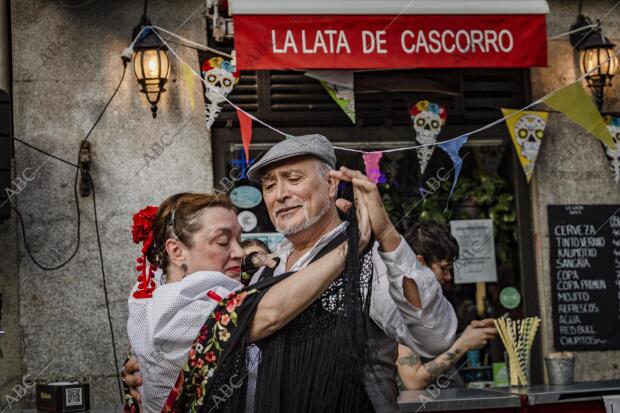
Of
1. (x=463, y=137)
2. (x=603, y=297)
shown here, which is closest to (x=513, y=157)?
(x=463, y=137)

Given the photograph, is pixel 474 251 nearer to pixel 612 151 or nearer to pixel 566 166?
pixel 566 166

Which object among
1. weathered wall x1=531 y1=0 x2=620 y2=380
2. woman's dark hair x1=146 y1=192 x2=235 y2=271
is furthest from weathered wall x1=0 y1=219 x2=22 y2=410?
weathered wall x1=531 y1=0 x2=620 y2=380

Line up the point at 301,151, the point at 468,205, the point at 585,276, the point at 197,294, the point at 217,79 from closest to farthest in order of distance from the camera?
the point at 197,294 < the point at 301,151 < the point at 217,79 < the point at 468,205 < the point at 585,276

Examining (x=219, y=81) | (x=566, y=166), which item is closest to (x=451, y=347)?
(x=219, y=81)

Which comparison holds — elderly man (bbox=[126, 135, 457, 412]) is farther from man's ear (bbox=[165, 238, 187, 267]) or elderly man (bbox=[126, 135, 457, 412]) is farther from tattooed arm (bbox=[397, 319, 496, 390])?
tattooed arm (bbox=[397, 319, 496, 390])

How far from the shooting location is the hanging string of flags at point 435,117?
6.81 m

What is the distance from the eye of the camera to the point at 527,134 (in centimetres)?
730

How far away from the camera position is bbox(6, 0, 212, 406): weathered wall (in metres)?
6.65

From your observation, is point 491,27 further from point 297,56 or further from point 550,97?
point 297,56

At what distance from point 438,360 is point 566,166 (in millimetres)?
3064

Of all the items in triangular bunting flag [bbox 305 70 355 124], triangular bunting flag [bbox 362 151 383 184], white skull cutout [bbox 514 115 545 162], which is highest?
triangular bunting flag [bbox 305 70 355 124]

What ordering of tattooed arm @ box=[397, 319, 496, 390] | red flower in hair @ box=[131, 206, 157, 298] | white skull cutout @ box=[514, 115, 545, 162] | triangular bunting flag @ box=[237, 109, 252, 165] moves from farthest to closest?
1. white skull cutout @ box=[514, 115, 545, 162]
2. triangular bunting flag @ box=[237, 109, 252, 165]
3. tattooed arm @ box=[397, 319, 496, 390]
4. red flower in hair @ box=[131, 206, 157, 298]

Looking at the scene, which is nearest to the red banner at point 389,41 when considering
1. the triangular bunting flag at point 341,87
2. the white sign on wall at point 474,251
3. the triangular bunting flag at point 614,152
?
the triangular bunting flag at point 341,87

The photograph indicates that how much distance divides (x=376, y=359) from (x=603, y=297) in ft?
16.8
